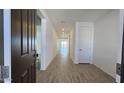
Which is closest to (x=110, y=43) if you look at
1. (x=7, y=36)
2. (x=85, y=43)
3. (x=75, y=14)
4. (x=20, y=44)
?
(x=75, y=14)

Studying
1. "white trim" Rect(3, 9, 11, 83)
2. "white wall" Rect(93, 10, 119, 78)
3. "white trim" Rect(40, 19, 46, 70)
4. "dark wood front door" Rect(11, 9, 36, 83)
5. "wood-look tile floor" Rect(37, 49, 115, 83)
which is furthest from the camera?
"white trim" Rect(40, 19, 46, 70)

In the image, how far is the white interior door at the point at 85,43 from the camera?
7.68 m

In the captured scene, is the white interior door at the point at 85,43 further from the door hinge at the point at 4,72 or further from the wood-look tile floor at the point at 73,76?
the door hinge at the point at 4,72

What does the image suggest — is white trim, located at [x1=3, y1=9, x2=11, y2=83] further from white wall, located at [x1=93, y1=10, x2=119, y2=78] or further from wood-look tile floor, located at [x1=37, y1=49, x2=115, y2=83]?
white wall, located at [x1=93, y1=10, x2=119, y2=78]

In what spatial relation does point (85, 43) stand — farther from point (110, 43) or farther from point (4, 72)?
point (4, 72)

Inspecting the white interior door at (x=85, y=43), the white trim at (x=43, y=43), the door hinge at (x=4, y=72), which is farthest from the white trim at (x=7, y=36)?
the white interior door at (x=85, y=43)

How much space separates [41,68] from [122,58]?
4866 mm

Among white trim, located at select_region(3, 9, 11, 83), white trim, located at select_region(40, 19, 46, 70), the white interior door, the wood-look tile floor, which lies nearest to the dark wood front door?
white trim, located at select_region(3, 9, 11, 83)

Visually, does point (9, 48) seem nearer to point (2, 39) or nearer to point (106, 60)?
point (2, 39)

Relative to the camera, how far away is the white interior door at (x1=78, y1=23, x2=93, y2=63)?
768 centimetres
